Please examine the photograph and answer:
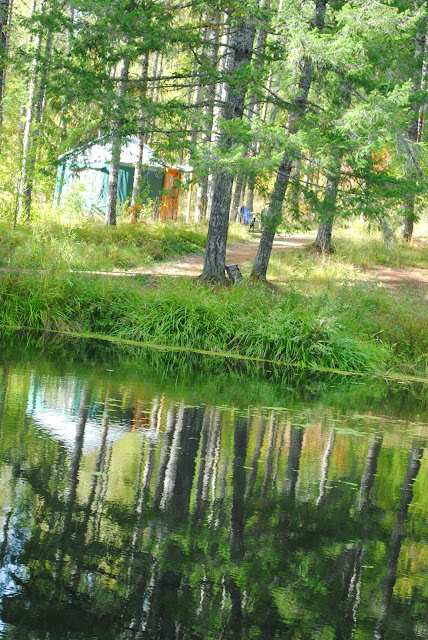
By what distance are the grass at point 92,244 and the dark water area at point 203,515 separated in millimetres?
7007

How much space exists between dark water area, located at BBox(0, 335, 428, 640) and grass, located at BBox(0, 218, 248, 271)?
7.01 metres

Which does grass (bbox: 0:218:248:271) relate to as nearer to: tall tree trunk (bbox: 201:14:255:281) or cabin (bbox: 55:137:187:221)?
tall tree trunk (bbox: 201:14:255:281)

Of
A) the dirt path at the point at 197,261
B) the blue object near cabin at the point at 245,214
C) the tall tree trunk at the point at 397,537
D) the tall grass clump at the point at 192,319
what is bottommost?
the tall tree trunk at the point at 397,537

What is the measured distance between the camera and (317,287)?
54.7 ft

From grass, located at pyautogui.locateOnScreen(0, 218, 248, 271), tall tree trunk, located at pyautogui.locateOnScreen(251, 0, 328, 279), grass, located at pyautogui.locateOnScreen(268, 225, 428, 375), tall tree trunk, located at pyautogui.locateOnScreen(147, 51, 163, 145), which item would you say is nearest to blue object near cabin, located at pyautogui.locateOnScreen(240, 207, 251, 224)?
tall tree trunk, located at pyautogui.locateOnScreen(147, 51, 163, 145)

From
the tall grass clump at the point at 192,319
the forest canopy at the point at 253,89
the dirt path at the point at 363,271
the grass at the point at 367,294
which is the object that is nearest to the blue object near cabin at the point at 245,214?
the grass at the point at 367,294

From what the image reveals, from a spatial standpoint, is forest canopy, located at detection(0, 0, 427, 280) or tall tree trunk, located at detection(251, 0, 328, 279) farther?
tall tree trunk, located at detection(251, 0, 328, 279)

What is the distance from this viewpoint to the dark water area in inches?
135

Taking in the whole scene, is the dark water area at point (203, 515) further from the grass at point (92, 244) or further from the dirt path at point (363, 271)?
the dirt path at point (363, 271)

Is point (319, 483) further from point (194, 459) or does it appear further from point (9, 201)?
point (9, 201)

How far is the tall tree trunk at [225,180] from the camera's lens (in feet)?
47.8

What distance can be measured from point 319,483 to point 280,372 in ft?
17.5

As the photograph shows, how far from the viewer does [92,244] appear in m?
18.9

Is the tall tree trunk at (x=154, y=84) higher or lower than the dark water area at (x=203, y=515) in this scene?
higher
